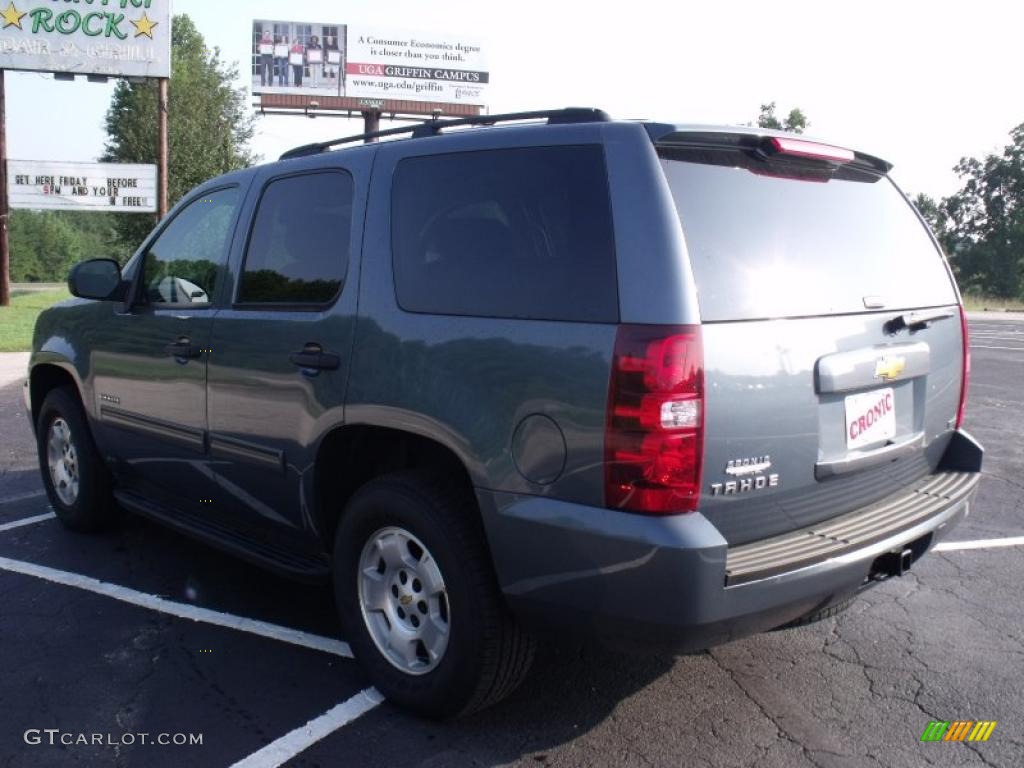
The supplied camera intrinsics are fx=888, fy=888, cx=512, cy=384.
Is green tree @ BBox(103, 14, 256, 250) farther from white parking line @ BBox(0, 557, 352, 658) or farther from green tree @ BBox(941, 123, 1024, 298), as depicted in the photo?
green tree @ BBox(941, 123, 1024, 298)

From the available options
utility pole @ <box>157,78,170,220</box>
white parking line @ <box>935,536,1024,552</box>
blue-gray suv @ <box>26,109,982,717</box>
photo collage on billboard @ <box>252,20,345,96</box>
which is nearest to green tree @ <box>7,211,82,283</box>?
photo collage on billboard @ <box>252,20,345,96</box>

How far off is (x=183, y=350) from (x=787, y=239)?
267 cm

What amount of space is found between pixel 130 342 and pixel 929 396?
3.64m

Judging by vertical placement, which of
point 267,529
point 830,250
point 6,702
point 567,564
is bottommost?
point 6,702

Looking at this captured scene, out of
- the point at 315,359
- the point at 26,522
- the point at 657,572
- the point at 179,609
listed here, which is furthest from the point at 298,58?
the point at 657,572

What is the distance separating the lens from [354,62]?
141 ft

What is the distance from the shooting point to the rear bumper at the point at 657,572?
95.3 inches

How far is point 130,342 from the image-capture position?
442cm

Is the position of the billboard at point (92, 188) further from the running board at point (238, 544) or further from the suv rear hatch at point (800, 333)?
the suv rear hatch at point (800, 333)

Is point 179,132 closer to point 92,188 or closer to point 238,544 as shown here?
point 92,188

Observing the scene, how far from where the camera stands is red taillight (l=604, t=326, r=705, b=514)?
7.96 ft

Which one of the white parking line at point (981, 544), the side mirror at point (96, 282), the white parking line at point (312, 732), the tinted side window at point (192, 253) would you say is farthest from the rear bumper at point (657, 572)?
the side mirror at point (96, 282)

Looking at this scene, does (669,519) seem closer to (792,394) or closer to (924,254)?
(792,394)

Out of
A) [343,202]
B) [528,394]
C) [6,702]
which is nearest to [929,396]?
[528,394]
